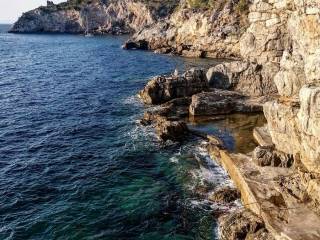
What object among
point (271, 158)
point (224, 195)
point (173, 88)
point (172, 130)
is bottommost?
point (224, 195)

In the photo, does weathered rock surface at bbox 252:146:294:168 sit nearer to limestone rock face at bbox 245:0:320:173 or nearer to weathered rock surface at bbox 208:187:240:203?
limestone rock face at bbox 245:0:320:173

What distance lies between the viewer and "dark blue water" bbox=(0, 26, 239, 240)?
39625mm

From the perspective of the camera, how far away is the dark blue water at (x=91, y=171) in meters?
39.6

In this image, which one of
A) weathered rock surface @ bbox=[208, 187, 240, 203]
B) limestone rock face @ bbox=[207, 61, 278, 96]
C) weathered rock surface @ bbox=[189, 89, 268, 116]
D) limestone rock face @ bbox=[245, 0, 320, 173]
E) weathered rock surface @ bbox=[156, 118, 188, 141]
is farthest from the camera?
limestone rock face @ bbox=[207, 61, 278, 96]

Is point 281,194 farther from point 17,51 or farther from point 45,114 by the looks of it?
point 17,51

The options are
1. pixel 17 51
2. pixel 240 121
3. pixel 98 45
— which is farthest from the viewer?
pixel 98 45

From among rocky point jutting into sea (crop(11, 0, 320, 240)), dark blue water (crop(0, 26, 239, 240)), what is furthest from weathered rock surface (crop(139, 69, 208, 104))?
dark blue water (crop(0, 26, 239, 240))

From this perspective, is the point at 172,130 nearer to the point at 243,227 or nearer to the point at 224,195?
the point at 224,195

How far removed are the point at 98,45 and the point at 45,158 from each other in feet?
408

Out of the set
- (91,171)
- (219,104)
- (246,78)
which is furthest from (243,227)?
(246,78)

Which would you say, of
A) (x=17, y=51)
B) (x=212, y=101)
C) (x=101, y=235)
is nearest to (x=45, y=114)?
(x=212, y=101)

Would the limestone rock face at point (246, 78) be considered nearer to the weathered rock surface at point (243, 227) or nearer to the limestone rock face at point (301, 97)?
the limestone rock face at point (301, 97)

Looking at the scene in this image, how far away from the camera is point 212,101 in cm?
6969

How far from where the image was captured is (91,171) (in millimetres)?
50938
